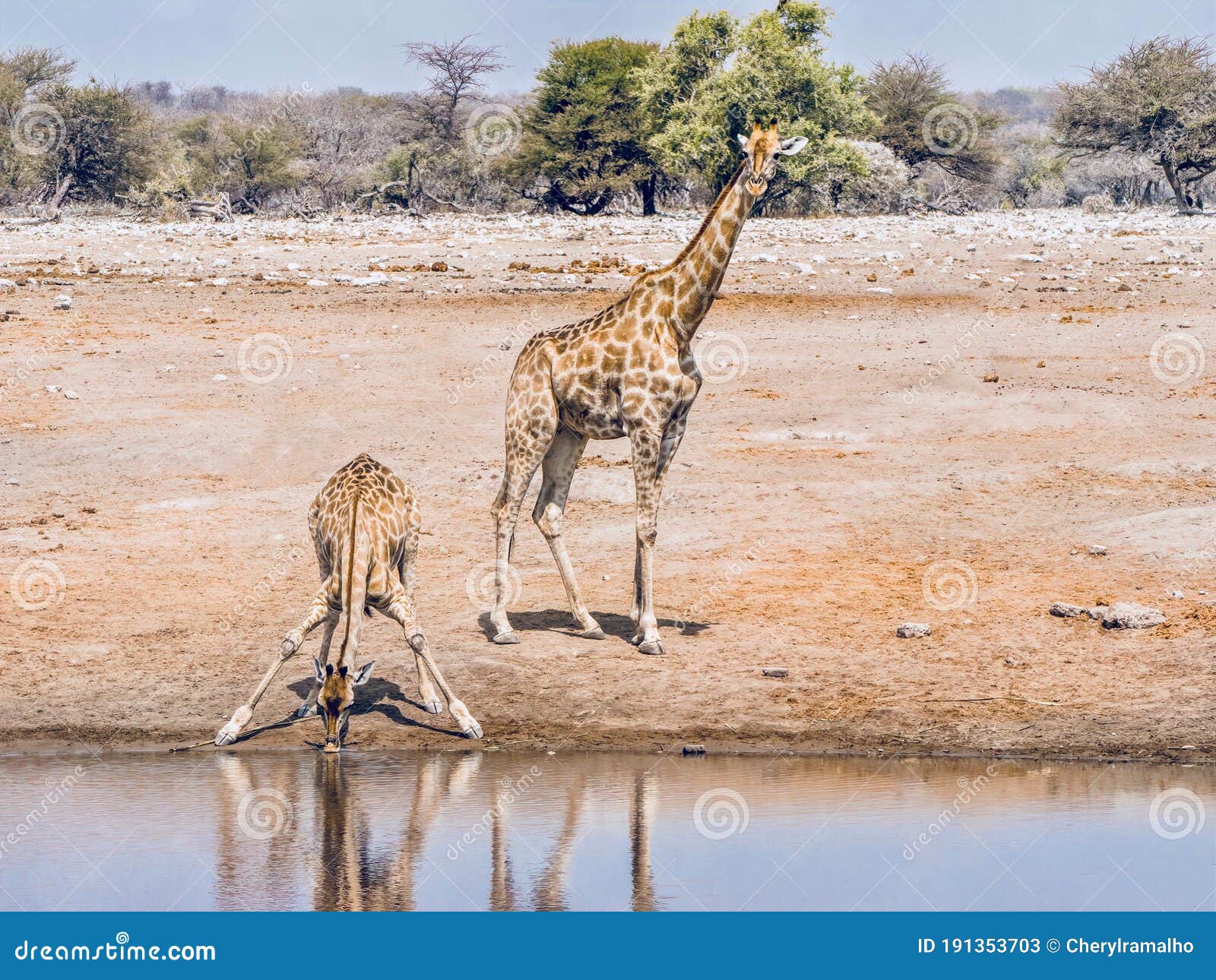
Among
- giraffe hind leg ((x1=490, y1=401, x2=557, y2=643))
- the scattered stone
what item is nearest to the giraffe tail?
giraffe hind leg ((x1=490, y1=401, x2=557, y2=643))

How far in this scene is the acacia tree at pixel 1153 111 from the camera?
169 ft

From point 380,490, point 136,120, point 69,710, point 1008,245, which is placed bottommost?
point 69,710

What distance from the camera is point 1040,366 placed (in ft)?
72.9

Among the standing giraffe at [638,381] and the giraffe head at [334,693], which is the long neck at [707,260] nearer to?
the standing giraffe at [638,381]

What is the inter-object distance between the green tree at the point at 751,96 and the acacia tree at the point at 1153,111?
9848mm

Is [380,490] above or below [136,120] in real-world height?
below

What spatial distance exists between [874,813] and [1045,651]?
3772mm

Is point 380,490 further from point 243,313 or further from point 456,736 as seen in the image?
point 243,313

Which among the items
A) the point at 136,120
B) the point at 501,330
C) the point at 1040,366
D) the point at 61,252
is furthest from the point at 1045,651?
the point at 136,120

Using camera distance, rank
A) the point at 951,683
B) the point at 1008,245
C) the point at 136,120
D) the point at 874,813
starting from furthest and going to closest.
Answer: the point at 136,120, the point at 1008,245, the point at 951,683, the point at 874,813

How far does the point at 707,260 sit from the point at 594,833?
16.3 ft

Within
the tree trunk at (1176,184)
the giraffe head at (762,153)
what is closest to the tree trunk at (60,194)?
the tree trunk at (1176,184)

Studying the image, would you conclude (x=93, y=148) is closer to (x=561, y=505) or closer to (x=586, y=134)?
(x=586, y=134)

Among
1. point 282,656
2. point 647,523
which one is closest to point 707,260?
point 647,523
